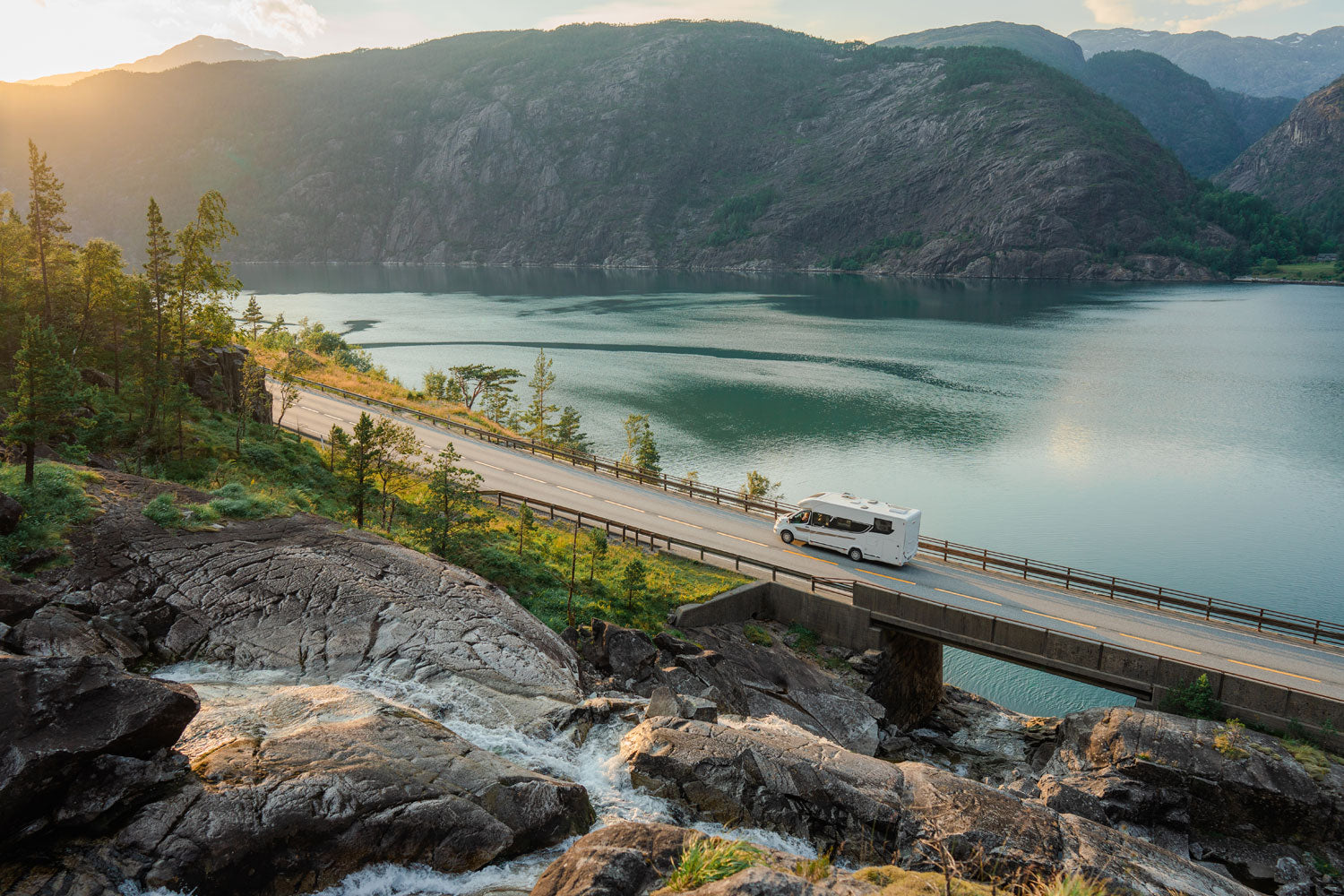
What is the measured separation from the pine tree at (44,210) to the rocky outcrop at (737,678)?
91.0ft

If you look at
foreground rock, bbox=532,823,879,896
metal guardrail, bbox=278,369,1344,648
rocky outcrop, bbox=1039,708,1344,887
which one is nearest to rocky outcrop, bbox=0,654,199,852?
foreground rock, bbox=532,823,879,896

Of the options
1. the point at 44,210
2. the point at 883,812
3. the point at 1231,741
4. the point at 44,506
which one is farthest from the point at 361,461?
the point at 1231,741

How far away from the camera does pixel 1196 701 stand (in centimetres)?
2247

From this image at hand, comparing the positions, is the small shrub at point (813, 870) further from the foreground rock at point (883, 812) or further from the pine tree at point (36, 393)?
the pine tree at point (36, 393)

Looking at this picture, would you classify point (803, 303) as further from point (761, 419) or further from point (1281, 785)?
point (1281, 785)

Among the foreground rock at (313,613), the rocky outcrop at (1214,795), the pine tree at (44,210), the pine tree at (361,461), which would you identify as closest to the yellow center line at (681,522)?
the pine tree at (361,461)

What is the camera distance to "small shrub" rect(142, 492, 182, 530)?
20.4m

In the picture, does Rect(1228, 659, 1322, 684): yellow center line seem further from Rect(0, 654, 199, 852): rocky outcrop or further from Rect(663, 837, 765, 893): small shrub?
Rect(0, 654, 199, 852): rocky outcrop

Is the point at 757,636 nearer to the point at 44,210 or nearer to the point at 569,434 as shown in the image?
the point at 44,210

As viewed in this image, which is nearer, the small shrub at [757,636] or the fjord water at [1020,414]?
the small shrub at [757,636]

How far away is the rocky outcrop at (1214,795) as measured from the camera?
19.6 metres

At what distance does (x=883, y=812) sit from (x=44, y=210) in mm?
37722

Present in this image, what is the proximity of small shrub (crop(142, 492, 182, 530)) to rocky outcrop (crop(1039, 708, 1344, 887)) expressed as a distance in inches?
921

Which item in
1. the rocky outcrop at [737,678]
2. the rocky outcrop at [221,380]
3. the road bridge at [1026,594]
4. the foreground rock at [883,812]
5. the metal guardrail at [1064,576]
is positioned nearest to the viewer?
the foreground rock at [883,812]
